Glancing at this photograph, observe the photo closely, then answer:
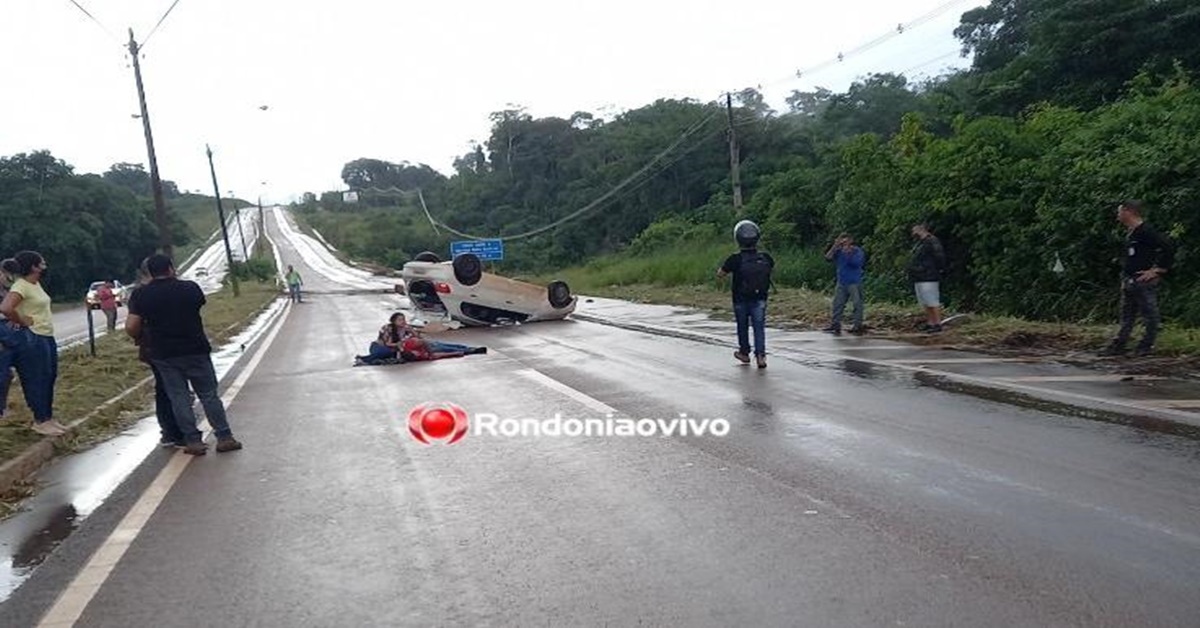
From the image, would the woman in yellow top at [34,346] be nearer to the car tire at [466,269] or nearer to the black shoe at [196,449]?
the black shoe at [196,449]

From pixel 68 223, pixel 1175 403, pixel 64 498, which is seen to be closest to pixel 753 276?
pixel 1175 403

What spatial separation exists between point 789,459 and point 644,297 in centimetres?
2293

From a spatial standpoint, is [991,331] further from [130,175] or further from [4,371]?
[130,175]

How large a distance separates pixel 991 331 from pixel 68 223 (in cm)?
6689

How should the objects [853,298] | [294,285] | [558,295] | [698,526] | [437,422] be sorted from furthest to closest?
1. [294,285]
2. [558,295]
3. [853,298]
4. [437,422]
5. [698,526]

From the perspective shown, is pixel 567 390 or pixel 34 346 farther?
pixel 567 390

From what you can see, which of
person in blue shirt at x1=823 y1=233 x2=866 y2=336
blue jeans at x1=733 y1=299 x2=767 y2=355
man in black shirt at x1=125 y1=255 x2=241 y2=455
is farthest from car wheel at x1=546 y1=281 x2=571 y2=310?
man in black shirt at x1=125 y1=255 x2=241 y2=455

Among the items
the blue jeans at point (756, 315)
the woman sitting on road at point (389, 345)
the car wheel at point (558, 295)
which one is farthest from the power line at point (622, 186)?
the blue jeans at point (756, 315)

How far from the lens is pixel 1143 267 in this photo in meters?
10.2

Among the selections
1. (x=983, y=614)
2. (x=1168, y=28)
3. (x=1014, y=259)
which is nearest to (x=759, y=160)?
(x=1168, y=28)

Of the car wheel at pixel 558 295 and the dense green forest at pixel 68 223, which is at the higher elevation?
the dense green forest at pixel 68 223

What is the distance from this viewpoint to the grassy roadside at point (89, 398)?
29.9ft

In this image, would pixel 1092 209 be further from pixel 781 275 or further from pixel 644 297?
pixel 644 297

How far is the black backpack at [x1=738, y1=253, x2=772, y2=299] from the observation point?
11.5m
